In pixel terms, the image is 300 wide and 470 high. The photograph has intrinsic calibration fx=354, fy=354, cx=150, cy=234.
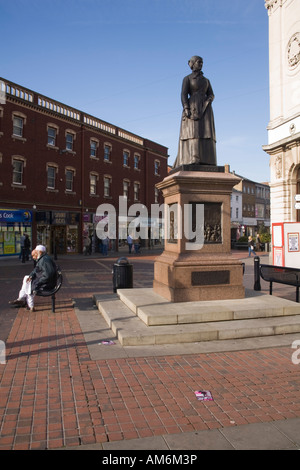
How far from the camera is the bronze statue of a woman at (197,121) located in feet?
26.8

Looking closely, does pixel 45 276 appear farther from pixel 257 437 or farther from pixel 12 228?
pixel 12 228

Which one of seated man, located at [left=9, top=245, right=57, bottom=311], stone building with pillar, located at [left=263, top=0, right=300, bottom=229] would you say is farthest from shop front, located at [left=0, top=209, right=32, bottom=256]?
stone building with pillar, located at [left=263, top=0, right=300, bottom=229]

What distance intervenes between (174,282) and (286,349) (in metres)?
2.55

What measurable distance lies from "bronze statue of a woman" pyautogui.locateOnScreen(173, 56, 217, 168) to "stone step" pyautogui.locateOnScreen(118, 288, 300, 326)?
3.21 m

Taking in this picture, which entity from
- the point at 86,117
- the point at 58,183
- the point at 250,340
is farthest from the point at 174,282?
the point at 86,117

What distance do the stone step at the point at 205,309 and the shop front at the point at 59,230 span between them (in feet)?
72.8

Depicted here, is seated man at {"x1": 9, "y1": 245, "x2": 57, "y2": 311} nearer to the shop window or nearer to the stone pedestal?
the stone pedestal

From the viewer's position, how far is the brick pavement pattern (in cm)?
326

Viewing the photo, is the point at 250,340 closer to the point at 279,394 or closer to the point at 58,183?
the point at 279,394

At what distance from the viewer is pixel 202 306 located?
6.93 m

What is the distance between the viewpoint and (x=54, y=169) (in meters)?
30.3

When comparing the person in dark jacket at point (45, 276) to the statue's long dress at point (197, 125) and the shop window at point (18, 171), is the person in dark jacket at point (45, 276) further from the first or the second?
the shop window at point (18, 171)

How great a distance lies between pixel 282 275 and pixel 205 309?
3735mm

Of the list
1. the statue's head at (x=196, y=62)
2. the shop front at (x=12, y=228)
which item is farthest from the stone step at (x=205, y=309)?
the shop front at (x=12, y=228)
